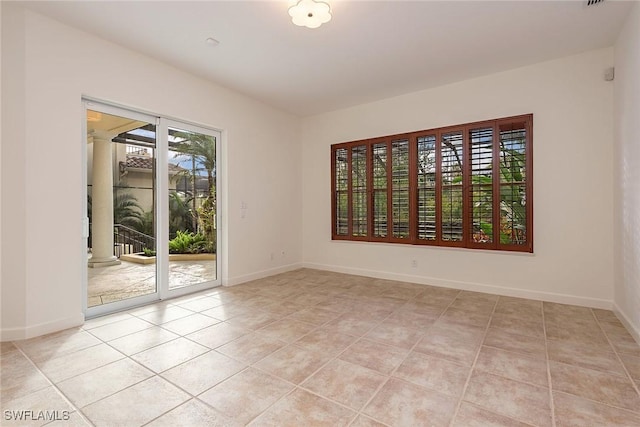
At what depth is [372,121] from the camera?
16.9ft

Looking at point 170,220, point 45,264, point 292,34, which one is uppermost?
point 292,34

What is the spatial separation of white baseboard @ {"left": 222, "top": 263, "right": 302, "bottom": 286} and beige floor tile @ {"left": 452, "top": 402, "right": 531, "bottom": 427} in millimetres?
3545

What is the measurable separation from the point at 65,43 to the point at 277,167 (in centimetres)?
312

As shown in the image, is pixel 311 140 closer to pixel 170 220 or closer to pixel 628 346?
pixel 170 220

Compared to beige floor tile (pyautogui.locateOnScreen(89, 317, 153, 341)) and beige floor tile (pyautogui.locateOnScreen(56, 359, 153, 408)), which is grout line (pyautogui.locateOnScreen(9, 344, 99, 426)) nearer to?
beige floor tile (pyautogui.locateOnScreen(56, 359, 153, 408))

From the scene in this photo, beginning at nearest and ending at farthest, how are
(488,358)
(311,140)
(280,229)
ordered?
(488,358), (280,229), (311,140)

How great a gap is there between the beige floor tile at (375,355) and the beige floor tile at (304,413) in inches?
21.0

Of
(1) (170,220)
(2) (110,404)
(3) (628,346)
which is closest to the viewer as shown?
(2) (110,404)

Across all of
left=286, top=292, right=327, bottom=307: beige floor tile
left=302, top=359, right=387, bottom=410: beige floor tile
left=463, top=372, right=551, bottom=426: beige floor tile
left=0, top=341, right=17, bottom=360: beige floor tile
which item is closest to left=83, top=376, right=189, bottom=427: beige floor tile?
left=302, top=359, right=387, bottom=410: beige floor tile

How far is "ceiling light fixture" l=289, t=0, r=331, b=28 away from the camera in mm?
2539

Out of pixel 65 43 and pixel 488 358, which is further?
pixel 65 43

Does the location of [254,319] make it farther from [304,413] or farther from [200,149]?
[200,149]

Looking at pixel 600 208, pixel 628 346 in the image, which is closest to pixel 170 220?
pixel 628 346

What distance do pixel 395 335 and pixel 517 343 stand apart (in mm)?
1010
